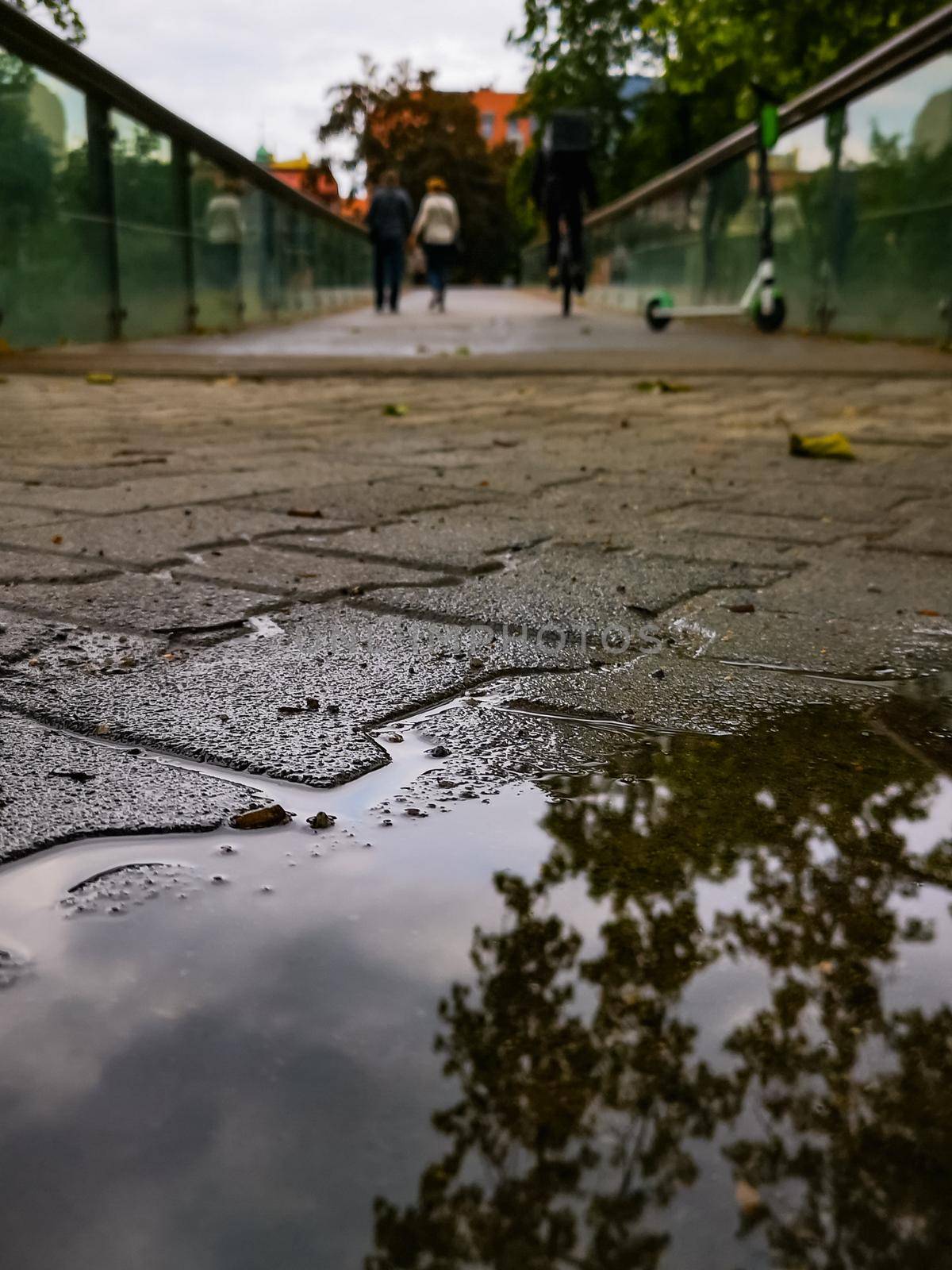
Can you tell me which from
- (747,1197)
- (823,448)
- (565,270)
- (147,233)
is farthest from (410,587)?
(565,270)

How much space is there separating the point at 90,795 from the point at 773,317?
1053 centimetres

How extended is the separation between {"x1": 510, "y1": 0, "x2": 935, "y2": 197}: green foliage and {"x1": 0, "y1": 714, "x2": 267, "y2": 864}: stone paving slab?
19789 millimetres

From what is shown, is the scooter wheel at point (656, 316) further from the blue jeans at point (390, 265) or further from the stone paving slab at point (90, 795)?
the stone paving slab at point (90, 795)

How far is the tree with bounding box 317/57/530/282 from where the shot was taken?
5291 cm

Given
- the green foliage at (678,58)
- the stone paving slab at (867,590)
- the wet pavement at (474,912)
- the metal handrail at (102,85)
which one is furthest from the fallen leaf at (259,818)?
the green foliage at (678,58)

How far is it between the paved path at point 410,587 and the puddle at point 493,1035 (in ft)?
0.70

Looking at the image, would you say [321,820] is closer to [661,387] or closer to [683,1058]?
[683,1058]

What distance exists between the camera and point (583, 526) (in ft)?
10.2

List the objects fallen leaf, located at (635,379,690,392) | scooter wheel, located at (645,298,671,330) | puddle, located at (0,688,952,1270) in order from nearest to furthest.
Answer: puddle, located at (0,688,952,1270)
fallen leaf, located at (635,379,690,392)
scooter wheel, located at (645,298,671,330)

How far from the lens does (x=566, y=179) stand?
1259cm

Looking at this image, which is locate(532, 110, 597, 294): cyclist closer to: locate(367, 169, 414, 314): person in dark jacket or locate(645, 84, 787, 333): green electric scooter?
locate(645, 84, 787, 333): green electric scooter

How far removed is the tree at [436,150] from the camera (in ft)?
174

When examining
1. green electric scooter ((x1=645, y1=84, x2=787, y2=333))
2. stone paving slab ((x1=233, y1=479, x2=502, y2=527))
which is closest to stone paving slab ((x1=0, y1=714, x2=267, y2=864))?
stone paving slab ((x1=233, y1=479, x2=502, y2=527))

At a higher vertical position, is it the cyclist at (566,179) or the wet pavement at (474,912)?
the cyclist at (566,179)
